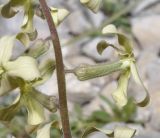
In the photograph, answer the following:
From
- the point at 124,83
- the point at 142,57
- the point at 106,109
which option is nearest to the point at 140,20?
the point at 142,57

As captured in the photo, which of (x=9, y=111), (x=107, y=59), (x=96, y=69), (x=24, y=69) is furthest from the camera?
(x=107, y=59)

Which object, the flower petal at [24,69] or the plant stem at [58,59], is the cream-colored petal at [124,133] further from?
the flower petal at [24,69]

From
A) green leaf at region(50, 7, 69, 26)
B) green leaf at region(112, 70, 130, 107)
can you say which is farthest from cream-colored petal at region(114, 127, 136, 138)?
green leaf at region(50, 7, 69, 26)

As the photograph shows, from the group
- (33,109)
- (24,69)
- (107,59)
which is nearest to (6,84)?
(24,69)

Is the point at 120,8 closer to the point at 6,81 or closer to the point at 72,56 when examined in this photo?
the point at 72,56

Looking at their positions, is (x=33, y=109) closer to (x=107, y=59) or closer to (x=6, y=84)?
(x=6, y=84)

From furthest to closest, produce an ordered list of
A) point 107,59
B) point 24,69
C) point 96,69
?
point 107,59, point 96,69, point 24,69

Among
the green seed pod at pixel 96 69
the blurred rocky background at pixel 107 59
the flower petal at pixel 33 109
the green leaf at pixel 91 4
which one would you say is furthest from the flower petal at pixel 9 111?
the blurred rocky background at pixel 107 59
